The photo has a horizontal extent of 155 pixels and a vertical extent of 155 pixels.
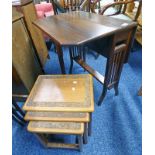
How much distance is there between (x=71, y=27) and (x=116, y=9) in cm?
158

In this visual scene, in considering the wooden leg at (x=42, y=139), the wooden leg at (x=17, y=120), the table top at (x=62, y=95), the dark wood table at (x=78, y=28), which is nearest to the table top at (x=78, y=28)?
the dark wood table at (x=78, y=28)

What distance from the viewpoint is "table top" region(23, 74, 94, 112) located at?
0.90 meters

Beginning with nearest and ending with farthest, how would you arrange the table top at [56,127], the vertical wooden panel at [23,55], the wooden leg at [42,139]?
the table top at [56,127] → the wooden leg at [42,139] → the vertical wooden panel at [23,55]

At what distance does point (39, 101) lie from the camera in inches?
37.7

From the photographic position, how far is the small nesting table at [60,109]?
871mm

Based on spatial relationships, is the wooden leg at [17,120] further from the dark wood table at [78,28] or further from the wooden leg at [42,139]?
the dark wood table at [78,28]

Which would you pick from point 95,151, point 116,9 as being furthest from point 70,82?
point 116,9

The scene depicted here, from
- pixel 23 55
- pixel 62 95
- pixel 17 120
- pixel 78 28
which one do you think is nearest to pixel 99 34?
pixel 78 28

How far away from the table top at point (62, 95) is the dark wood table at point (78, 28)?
250 millimetres

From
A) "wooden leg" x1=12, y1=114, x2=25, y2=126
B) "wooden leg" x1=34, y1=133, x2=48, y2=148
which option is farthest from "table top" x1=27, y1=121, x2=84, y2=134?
"wooden leg" x1=12, y1=114, x2=25, y2=126

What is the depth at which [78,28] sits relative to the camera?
3.41 ft

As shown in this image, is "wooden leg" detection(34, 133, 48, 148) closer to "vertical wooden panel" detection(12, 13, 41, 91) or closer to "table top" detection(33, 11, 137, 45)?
"vertical wooden panel" detection(12, 13, 41, 91)

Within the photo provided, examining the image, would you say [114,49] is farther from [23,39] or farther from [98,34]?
[23,39]

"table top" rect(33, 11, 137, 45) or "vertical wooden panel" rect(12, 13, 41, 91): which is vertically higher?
"table top" rect(33, 11, 137, 45)
